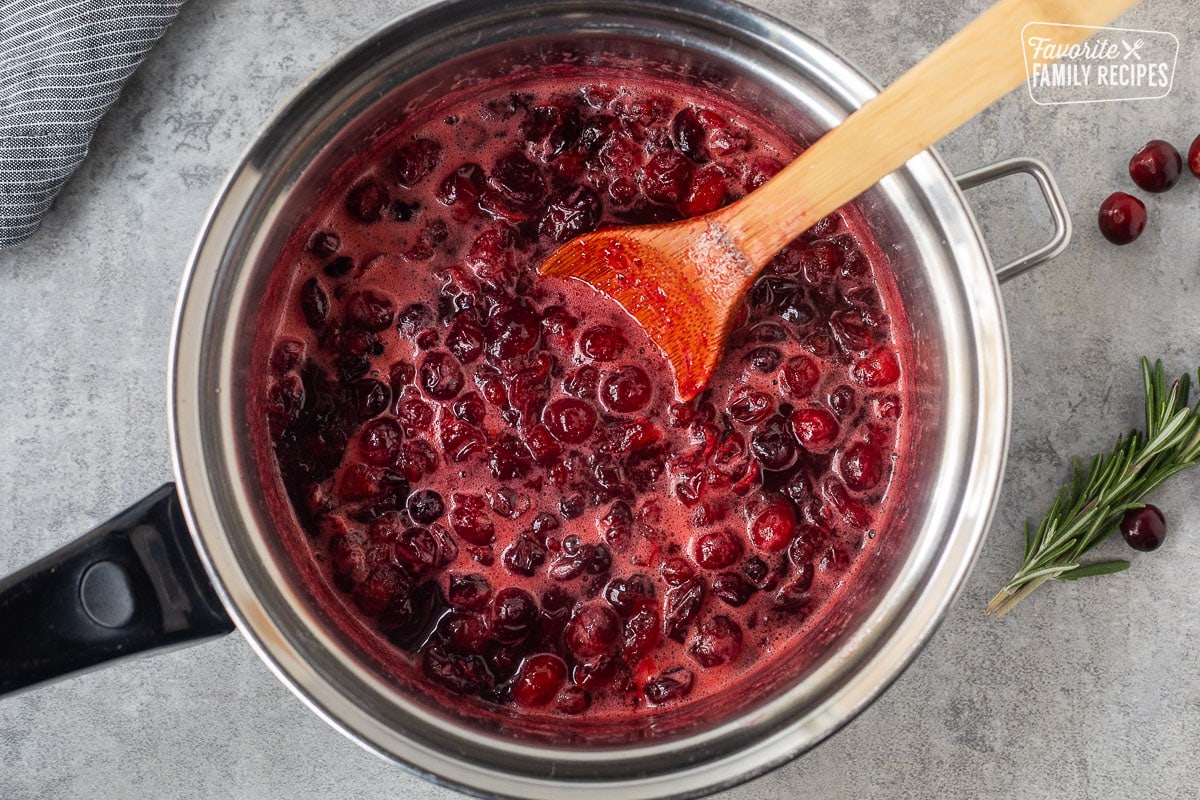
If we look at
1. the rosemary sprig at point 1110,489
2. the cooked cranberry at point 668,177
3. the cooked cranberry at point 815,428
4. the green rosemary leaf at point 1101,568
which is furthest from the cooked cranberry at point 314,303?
the green rosemary leaf at point 1101,568

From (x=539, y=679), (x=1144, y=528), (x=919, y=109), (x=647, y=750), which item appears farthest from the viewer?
(x=1144, y=528)

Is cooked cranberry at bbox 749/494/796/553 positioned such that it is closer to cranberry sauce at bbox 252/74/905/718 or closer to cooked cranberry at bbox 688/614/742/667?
cranberry sauce at bbox 252/74/905/718

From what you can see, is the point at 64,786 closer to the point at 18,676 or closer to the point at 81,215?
the point at 18,676

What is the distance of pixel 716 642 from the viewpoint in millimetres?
2150

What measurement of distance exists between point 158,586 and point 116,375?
82cm

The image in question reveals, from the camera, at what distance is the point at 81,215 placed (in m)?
2.44

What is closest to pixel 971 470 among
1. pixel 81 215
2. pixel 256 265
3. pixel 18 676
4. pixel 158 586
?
pixel 256 265

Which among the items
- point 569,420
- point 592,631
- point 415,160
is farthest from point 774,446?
point 415,160

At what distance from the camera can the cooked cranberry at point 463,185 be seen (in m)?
2.20

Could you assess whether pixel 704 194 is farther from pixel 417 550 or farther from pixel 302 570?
pixel 302 570

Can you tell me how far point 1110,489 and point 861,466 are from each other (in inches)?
24.9

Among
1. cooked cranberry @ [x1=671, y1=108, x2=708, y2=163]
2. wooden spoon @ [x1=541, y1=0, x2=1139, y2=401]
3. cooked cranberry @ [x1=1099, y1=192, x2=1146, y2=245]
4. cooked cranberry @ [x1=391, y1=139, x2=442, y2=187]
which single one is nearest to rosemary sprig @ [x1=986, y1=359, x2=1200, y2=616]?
cooked cranberry @ [x1=1099, y1=192, x2=1146, y2=245]

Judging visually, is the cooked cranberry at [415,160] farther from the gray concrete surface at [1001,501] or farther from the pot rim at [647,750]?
the gray concrete surface at [1001,501]

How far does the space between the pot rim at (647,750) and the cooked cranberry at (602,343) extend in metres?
0.71
